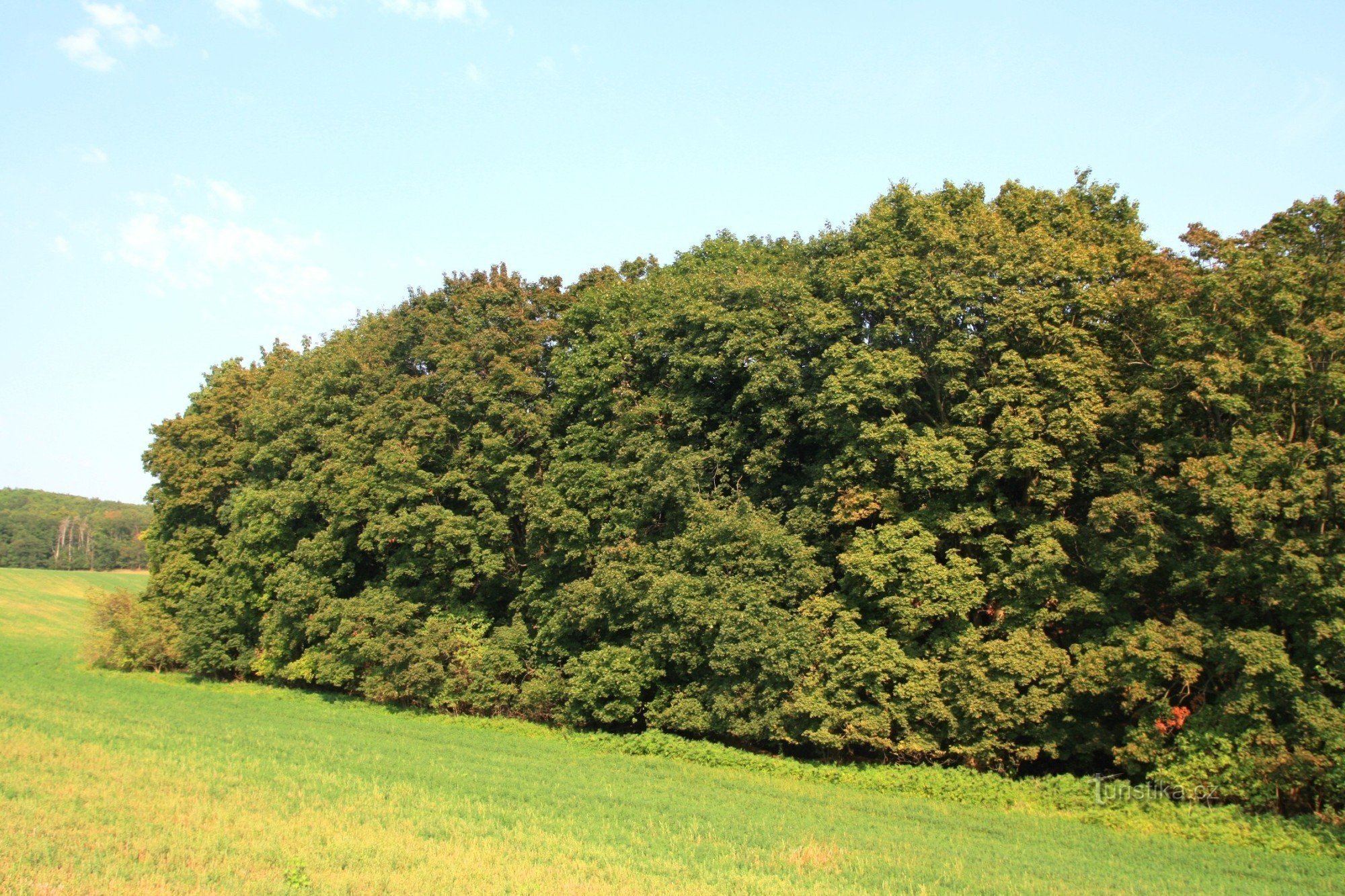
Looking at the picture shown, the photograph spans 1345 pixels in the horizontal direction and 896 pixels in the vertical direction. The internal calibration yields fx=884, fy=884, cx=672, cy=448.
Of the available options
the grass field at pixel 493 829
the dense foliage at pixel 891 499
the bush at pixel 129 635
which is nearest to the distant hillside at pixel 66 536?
the bush at pixel 129 635

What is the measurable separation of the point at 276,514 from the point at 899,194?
32879 millimetres

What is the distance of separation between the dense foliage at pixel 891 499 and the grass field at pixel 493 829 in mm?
3282

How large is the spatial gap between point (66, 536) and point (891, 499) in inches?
6556

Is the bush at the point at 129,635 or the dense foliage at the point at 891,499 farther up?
the dense foliage at the point at 891,499

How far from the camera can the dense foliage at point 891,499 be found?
19.5 m

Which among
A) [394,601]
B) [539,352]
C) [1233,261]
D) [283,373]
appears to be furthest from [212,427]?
[1233,261]

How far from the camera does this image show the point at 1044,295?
904 inches

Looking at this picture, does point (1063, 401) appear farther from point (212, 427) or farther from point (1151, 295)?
point (212, 427)

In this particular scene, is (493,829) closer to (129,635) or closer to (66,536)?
(129,635)

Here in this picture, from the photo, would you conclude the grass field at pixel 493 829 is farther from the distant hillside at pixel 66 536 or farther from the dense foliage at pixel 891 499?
the distant hillside at pixel 66 536

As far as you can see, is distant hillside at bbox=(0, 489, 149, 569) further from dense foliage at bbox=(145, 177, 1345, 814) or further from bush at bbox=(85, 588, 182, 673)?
dense foliage at bbox=(145, 177, 1345, 814)

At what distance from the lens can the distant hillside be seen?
461ft

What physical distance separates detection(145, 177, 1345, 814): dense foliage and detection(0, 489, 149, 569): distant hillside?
12724cm

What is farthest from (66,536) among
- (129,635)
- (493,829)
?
(493,829)
